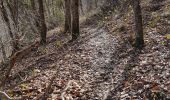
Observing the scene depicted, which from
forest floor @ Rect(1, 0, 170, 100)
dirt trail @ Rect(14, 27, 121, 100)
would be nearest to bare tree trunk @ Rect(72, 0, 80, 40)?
dirt trail @ Rect(14, 27, 121, 100)

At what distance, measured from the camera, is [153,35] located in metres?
13.9

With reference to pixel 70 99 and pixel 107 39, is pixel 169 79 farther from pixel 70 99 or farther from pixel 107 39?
pixel 107 39

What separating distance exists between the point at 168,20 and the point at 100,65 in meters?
5.90

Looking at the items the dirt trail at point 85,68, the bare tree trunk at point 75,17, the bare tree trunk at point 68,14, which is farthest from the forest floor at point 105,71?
the bare tree trunk at point 68,14

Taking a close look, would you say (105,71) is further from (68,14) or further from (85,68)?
(68,14)

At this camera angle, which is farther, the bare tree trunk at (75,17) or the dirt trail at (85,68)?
the bare tree trunk at (75,17)

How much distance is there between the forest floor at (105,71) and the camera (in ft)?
27.9

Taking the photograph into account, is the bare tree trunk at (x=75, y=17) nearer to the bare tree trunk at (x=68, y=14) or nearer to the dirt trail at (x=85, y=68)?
the dirt trail at (x=85, y=68)

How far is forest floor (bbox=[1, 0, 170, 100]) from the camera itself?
8516mm

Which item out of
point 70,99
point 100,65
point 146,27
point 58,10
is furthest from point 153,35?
point 58,10

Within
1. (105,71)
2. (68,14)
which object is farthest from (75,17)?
(105,71)

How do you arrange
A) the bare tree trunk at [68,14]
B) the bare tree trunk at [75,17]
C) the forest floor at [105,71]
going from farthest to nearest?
the bare tree trunk at [68,14], the bare tree trunk at [75,17], the forest floor at [105,71]

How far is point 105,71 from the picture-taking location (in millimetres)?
10766

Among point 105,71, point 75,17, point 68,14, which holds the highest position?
point 75,17
